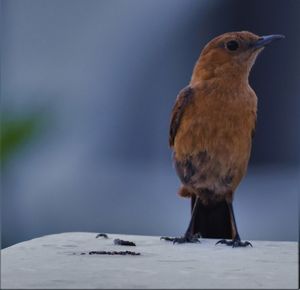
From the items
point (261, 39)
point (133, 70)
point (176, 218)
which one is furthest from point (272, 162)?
point (261, 39)

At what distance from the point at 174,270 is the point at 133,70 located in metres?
2.02

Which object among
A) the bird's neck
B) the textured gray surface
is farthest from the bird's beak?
the textured gray surface

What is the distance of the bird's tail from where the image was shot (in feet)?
9.60

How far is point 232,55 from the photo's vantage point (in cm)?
284

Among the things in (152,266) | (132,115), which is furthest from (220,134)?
(132,115)

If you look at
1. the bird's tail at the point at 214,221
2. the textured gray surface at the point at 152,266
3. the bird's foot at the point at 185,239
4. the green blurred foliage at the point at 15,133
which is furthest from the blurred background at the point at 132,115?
the green blurred foliage at the point at 15,133

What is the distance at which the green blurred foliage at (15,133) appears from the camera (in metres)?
1.09

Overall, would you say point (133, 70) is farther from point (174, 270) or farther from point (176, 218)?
point (174, 270)

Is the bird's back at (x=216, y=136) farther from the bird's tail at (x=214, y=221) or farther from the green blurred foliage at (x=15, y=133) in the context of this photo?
the green blurred foliage at (x=15, y=133)

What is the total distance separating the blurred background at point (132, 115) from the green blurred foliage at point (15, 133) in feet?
8.18

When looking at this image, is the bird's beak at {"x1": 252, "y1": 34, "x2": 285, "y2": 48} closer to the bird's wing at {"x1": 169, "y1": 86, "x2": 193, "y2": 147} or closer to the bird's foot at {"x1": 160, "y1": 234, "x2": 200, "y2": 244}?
the bird's wing at {"x1": 169, "y1": 86, "x2": 193, "y2": 147}

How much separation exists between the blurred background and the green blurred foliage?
249 cm

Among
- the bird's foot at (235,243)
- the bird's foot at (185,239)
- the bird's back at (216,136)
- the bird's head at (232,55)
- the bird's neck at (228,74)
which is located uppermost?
the bird's head at (232,55)

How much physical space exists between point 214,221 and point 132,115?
3.42ft
